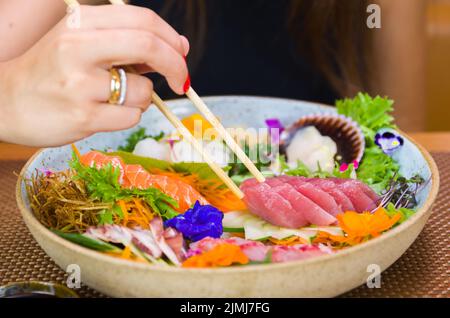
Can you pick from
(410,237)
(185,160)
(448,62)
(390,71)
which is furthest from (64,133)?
(448,62)

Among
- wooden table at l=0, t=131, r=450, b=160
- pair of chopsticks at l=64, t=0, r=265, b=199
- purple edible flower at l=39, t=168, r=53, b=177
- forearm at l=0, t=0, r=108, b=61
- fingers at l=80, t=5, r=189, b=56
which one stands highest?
fingers at l=80, t=5, r=189, b=56

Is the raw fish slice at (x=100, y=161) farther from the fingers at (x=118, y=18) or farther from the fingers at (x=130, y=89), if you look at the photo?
the fingers at (x=118, y=18)

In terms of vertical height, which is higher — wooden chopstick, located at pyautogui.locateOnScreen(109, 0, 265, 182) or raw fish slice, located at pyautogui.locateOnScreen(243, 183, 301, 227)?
wooden chopstick, located at pyautogui.locateOnScreen(109, 0, 265, 182)

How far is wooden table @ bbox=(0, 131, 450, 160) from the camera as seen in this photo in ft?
4.98

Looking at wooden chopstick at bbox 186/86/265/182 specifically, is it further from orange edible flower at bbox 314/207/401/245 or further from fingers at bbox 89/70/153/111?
orange edible flower at bbox 314/207/401/245

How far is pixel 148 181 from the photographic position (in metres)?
1.13

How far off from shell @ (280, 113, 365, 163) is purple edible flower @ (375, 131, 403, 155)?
40 millimetres

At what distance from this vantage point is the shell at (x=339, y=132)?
136 cm

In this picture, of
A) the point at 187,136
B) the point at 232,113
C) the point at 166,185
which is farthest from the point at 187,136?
the point at 232,113

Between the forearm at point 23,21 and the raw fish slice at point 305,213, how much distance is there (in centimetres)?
86

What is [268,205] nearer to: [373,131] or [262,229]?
[262,229]

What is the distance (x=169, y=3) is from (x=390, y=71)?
813mm

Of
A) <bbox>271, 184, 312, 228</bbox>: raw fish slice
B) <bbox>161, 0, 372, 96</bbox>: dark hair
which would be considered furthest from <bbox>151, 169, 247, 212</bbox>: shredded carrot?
<bbox>161, 0, 372, 96</bbox>: dark hair
